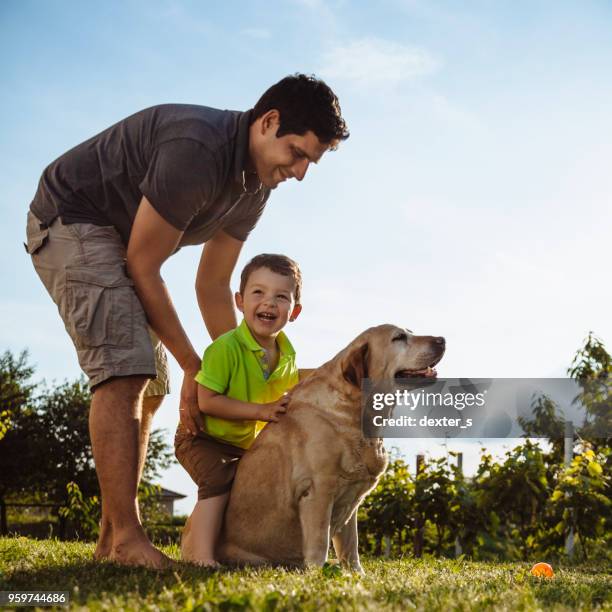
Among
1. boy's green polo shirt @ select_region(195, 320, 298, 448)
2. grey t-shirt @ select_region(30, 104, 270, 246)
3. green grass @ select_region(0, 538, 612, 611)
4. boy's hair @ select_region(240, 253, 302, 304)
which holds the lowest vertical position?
green grass @ select_region(0, 538, 612, 611)

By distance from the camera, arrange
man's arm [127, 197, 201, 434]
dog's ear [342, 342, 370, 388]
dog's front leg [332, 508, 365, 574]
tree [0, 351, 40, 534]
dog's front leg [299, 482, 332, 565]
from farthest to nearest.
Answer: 1. tree [0, 351, 40, 534]
2. dog's front leg [332, 508, 365, 574]
3. dog's ear [342, 342, 370, 388]
4. man's arm [127, 197, 201, 434]
5. dog's front leg [299, 482, 332, 565]

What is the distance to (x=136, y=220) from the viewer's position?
416 cm

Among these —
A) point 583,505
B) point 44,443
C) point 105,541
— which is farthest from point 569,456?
point 44,443

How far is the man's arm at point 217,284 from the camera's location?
5.41 meters

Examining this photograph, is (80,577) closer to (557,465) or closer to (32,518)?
(557,465)

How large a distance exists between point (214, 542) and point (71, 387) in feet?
87.1

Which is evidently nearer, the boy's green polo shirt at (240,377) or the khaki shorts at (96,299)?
the khaki shorts at (96,299)

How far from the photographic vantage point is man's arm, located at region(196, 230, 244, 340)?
213 inches

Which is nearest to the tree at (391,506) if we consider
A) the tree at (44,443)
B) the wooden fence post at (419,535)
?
the wooden fence post at (419,535)

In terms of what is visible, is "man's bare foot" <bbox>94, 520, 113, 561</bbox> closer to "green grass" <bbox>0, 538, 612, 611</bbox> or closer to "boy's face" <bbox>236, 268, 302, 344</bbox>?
"green grass" <bbox>0, 538, 612, 611</bbox>

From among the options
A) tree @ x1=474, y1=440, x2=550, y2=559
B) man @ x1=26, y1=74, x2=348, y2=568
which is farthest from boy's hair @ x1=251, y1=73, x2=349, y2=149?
tree @ x1=474, y1=440, x2=550, y2=559

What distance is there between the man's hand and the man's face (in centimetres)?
130

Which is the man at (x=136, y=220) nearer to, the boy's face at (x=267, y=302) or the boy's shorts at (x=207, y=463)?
the boy's shorts at (x=207, y=463)

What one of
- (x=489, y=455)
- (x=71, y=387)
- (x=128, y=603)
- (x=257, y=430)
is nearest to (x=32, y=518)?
(x=71, y=387)
